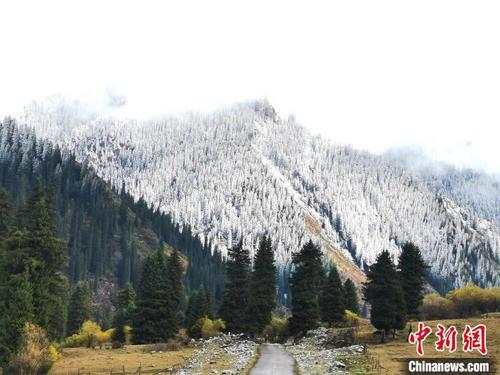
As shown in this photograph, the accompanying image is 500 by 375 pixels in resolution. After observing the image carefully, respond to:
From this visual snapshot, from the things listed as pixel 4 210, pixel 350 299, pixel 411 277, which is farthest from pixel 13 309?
pixel 350 299

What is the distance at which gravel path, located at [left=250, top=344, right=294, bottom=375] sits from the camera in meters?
44.7

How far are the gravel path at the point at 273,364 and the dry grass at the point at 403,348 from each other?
8545 millimetres

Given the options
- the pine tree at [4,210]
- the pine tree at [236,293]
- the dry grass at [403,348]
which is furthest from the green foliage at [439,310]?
the pine tree at [4,210]

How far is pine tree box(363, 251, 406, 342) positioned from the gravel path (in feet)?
71.0

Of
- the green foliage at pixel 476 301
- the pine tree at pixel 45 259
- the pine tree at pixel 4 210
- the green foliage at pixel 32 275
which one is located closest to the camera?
the green foliage at pixel 32 275

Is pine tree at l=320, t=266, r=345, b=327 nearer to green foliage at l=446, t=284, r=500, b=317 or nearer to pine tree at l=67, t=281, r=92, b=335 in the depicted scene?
green foliage at l=446, t=284, r=500, b=317

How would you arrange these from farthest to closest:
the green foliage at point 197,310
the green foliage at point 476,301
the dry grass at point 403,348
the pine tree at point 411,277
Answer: the green foliage at point 476,301, the green foliage at point 197,310, the pine tree at point 411,277, the dry grass at point 403,348

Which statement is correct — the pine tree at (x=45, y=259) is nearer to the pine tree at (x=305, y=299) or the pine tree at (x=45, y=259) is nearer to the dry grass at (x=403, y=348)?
the dry grass at (x=403, y=348)

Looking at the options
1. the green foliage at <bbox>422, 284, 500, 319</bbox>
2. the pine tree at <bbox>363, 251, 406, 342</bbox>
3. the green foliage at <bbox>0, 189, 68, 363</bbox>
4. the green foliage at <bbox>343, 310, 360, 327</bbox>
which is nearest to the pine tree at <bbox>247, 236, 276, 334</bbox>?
the pine tree at <bbox>363, 251, 406, 342</bbox>

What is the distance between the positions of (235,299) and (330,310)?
2163 centimetres

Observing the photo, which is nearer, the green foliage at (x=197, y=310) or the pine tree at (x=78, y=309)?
the green foliage at (x=197, y=310)

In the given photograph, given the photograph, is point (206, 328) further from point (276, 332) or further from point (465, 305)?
point (465, 305)

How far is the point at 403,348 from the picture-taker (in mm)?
68312

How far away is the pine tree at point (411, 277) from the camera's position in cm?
9306
